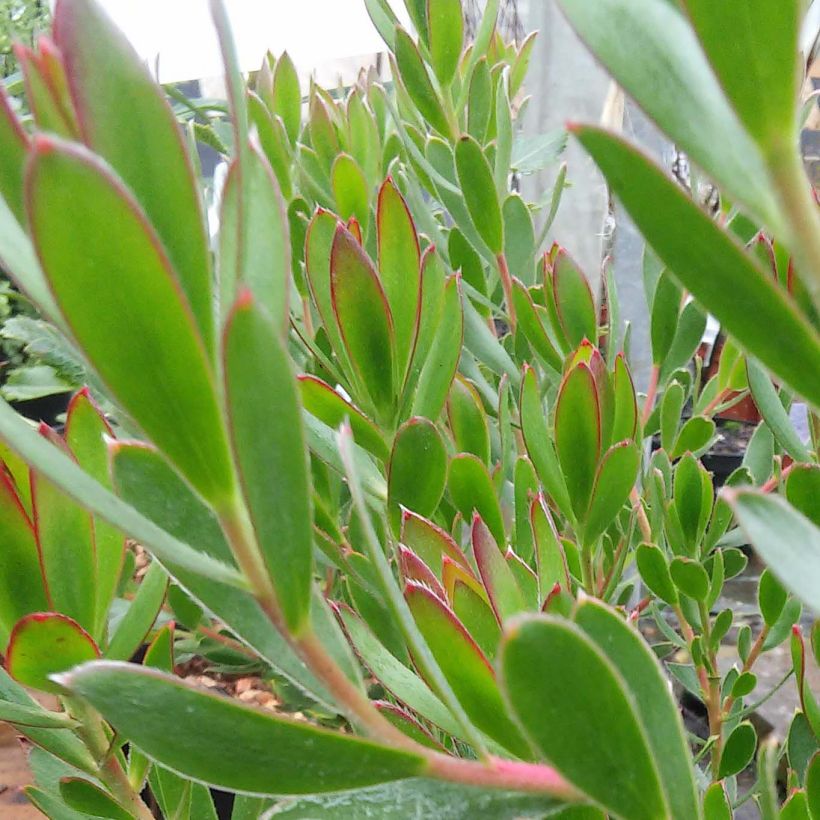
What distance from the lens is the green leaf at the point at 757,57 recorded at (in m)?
0.18

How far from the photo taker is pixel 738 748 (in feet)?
1.82

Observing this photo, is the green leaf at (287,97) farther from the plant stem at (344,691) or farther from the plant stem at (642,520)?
the plant stem at (344,691)

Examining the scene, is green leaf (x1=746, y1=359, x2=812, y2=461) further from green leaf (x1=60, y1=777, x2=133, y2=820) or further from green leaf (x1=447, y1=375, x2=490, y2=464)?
green leaf (x1=60, y1=777, x2=133, y2=820)

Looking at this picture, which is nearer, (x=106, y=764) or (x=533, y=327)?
(x=106, y=764)

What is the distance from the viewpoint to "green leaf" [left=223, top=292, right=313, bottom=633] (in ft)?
0.61

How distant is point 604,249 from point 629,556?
3.29 feet

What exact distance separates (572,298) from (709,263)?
378mm

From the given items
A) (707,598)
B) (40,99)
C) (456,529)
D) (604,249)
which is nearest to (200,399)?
(40,99)

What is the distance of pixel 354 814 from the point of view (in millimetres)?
255

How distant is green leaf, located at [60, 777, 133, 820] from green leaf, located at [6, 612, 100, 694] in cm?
9

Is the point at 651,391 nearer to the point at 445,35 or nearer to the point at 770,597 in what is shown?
the point at 770,597

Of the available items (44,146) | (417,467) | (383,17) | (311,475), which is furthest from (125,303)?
(383,17)

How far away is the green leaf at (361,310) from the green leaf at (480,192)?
0.21 meters

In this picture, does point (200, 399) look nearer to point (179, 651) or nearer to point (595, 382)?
point (595, 382)
